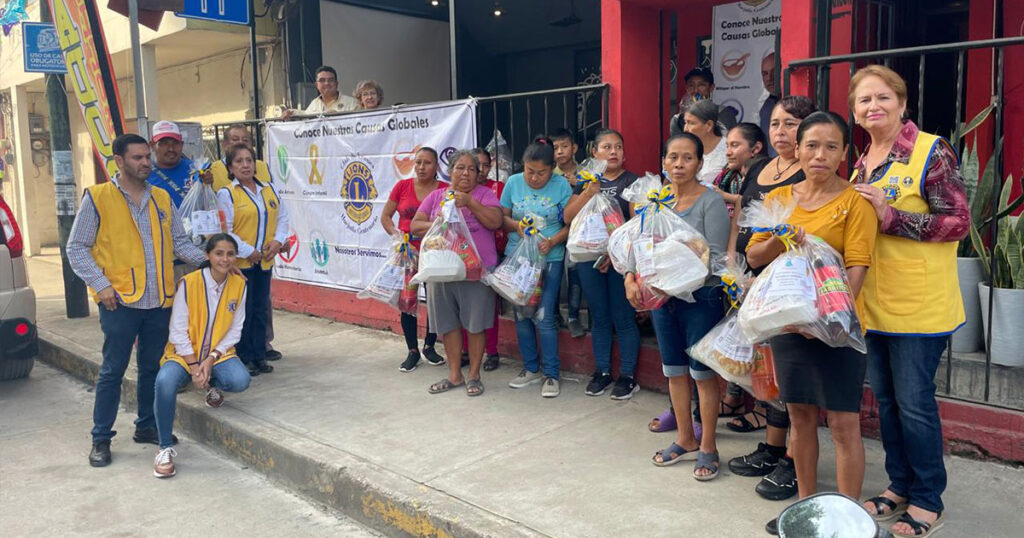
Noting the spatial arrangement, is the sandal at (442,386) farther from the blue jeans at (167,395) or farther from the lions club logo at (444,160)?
the lions club logo at (444,160)

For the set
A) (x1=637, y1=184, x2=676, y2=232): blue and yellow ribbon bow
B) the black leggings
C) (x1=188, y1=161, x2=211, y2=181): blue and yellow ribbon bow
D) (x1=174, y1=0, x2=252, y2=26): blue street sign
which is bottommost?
the black leggings

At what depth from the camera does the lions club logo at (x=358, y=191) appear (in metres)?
7.15

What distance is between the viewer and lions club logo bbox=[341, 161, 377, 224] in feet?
23.5

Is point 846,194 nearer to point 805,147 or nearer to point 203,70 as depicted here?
point 805,147

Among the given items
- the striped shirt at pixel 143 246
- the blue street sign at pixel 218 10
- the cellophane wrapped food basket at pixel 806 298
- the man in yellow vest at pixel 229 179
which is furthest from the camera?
the blue street sign at pixel 218 10

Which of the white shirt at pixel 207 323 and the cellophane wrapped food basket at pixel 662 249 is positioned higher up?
the cellophane wrapped food basket at pixel 662 249

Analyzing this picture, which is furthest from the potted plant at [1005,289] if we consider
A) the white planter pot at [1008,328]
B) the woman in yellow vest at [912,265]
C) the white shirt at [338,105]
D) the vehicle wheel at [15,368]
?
the vehicle wheel at [15,368]

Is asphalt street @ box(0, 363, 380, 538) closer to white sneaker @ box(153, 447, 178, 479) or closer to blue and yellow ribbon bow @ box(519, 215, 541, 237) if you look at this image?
white sneaker @ box(153, 447, 178, 479)

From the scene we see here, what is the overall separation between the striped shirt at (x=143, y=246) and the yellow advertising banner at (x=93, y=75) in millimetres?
1758

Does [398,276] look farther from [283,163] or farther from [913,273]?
[913,273]

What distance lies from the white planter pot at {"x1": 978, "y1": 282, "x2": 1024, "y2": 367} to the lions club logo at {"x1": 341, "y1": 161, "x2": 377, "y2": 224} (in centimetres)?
483

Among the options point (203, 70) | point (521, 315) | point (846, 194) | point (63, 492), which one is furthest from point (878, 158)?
point (203, 70)

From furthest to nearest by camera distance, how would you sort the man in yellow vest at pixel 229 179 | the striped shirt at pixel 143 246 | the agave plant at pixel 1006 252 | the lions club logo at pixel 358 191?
the lions club logo at pixel 358 191 < the man in yellow vest at pixel 229 179 < the striped shirt at pixel 143 246 < the agave plant at pixel 1006 252

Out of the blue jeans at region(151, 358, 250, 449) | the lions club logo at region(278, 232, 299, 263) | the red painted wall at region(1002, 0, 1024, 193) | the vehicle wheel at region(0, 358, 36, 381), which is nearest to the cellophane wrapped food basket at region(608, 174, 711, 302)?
the blue jeans at region(151, 358, 250, 449)
